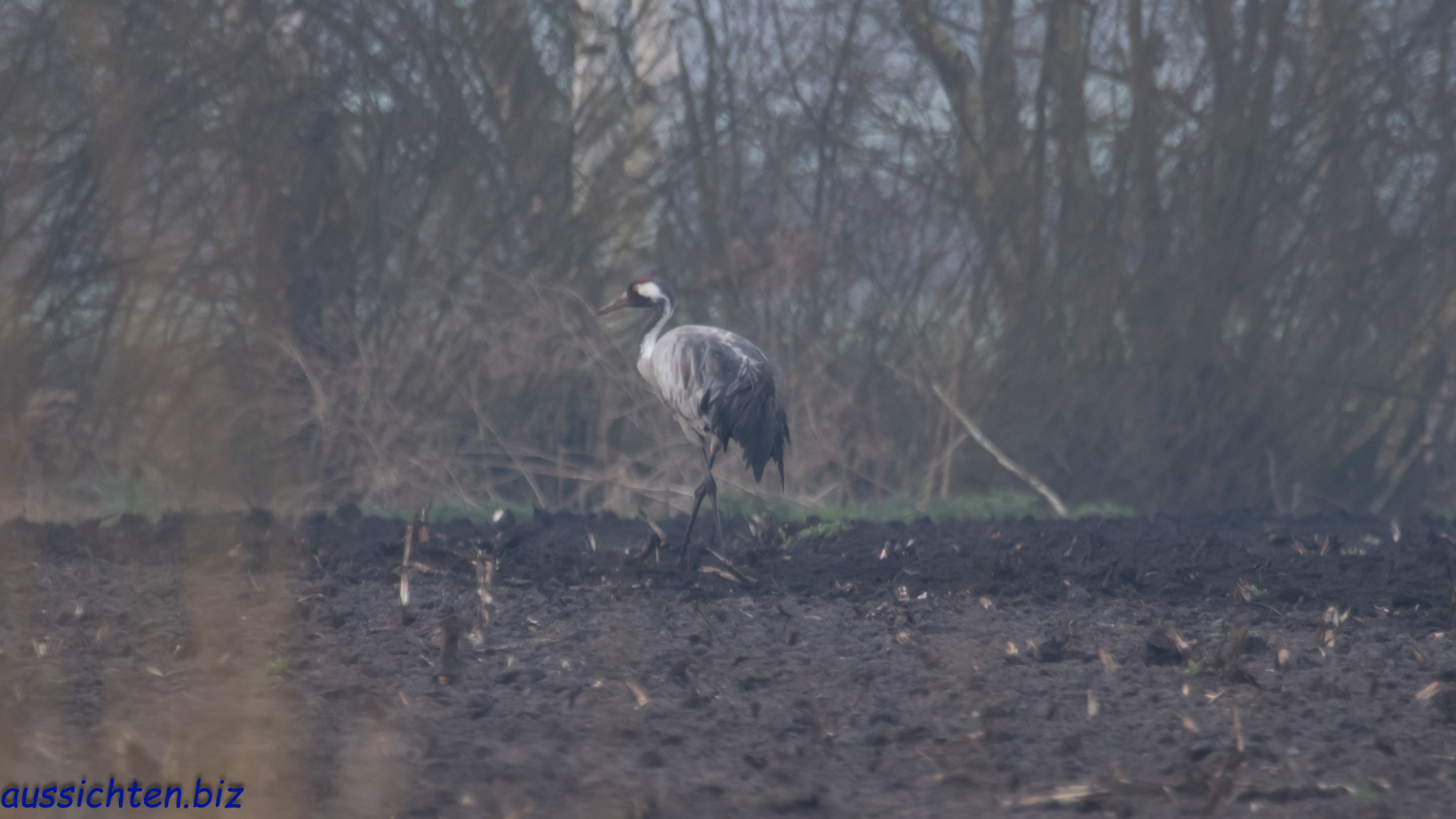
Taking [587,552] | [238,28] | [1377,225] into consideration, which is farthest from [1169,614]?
[238,28]

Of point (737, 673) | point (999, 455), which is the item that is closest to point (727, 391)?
point (737, 673)

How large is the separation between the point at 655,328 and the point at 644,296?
406mm

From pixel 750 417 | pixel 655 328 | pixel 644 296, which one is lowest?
pixel 750 417

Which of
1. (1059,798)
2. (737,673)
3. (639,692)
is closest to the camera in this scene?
(1059,798)

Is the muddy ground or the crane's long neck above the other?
the crane's long neck

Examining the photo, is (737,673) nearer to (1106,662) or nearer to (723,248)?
(1106,662)

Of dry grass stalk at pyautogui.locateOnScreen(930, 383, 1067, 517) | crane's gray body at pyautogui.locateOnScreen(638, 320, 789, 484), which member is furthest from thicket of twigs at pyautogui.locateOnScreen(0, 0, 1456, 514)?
crane's gray body at pyautogui.locateOnScreen(638, 320, 789, 484)

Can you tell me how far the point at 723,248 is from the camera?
1109 centimetres

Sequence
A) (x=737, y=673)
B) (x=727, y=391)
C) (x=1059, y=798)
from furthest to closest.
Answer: (x=727, y=391) < (x=737, y=673) < (x=1059, y=798)

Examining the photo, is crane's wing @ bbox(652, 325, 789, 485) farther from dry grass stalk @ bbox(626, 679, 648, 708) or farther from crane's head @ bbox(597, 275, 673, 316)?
dry grass stalk @ bbox(626, 679, 648, 708)

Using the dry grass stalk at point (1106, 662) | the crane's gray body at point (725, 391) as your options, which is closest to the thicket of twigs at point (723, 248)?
the crane's gray body at point (725, 391)

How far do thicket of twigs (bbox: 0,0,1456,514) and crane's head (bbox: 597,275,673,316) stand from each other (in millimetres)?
1677

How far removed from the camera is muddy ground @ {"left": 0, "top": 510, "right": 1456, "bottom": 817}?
2.96m

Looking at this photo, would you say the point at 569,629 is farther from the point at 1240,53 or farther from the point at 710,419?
the point at 1240,53
